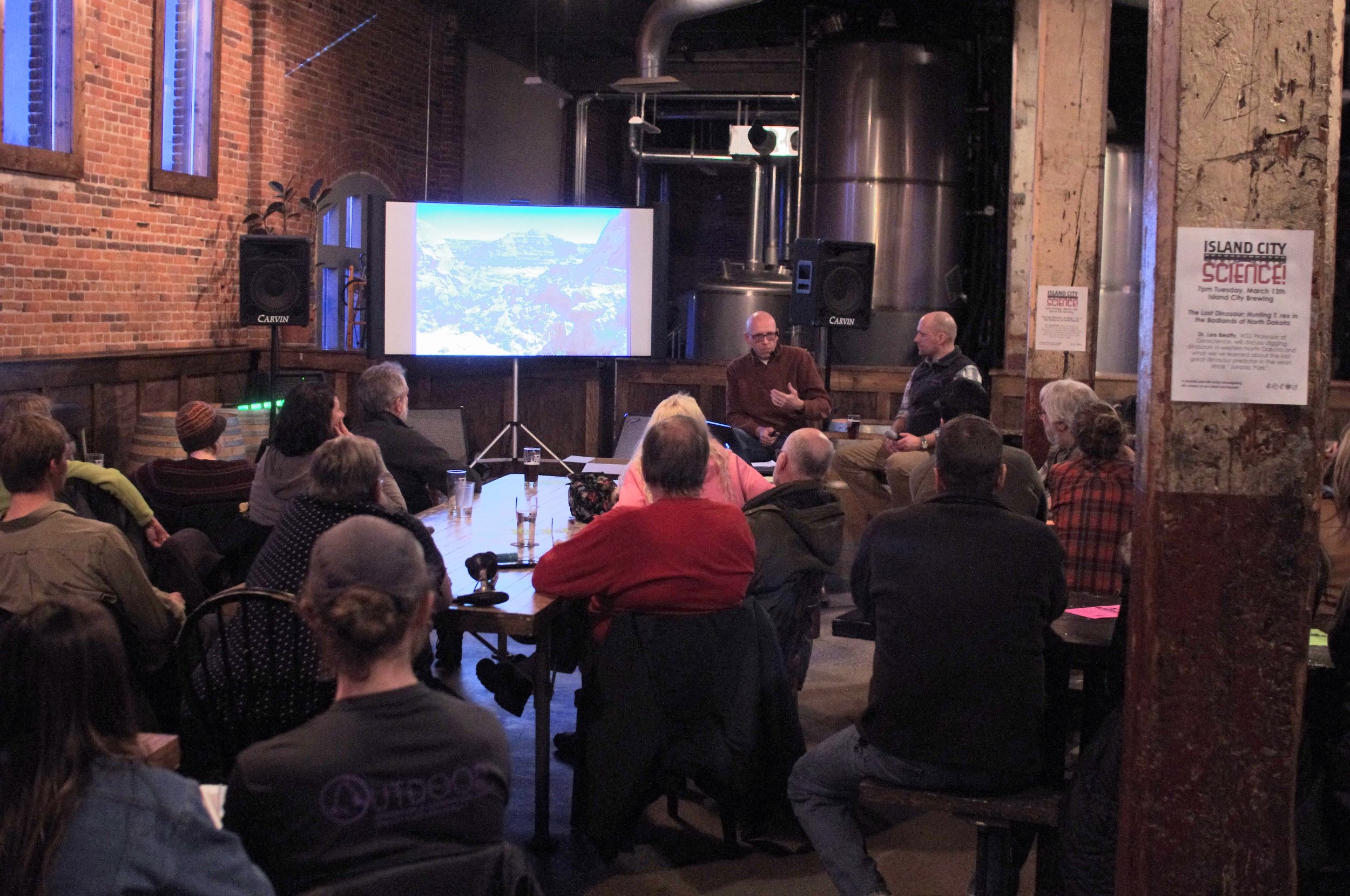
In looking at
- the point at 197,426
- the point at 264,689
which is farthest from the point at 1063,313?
the point at 264,689

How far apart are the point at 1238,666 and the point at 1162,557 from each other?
233 millimetres

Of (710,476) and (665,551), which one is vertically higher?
(710,476)

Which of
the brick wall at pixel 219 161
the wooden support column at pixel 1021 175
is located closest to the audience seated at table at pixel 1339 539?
the wooden support column at pixel 1021 175

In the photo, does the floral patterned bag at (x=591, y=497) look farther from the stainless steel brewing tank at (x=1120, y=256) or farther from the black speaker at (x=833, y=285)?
the stainless steel brewing tank at (x=1120, y=256)

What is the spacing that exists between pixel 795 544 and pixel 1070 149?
376 cm

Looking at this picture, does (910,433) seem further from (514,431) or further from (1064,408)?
(514,431)

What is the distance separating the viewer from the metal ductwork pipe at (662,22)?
1072 centimetres

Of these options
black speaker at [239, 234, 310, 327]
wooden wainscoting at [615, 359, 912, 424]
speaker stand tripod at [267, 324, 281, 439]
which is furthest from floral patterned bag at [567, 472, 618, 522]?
wooden wainscoting at [615, 359, 912, 424]

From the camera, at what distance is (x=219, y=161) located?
9.27 metres

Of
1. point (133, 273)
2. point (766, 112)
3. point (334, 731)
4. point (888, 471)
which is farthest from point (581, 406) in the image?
point (334, 731)

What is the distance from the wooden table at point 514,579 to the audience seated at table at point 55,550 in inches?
29.3

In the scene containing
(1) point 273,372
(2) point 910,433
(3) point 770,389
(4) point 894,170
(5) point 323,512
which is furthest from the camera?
(4) point 894,170

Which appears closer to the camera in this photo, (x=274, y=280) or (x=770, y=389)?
(x=770, y=389)

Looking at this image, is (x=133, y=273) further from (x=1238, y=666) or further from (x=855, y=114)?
(x=1238, y=666)
